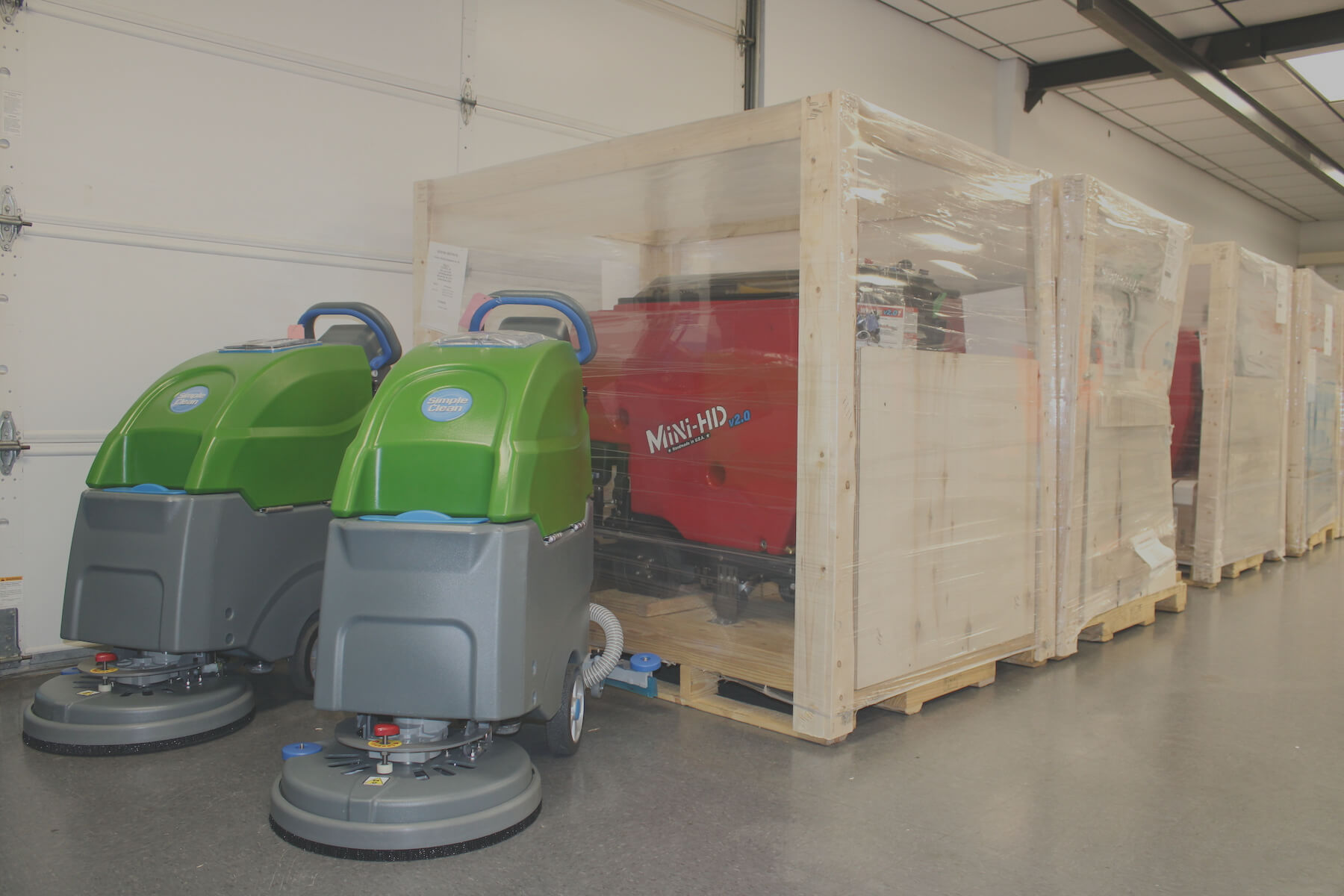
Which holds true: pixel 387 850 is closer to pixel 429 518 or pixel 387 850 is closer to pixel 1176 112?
pixel 429 518

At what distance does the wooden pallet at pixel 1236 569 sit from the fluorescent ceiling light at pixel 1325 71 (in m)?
4.02

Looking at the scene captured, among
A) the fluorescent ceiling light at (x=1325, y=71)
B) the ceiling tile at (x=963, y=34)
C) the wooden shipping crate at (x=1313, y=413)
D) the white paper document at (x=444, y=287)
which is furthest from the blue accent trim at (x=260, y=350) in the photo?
the fluorescent ceiling light at (x=1325, y=71)

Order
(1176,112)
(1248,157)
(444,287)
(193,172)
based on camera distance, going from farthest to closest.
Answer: (1248,157), (1176,112), (444,287), (193,172)

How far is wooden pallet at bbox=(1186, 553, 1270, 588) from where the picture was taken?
498cm

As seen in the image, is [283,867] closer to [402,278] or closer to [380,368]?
[380,368]

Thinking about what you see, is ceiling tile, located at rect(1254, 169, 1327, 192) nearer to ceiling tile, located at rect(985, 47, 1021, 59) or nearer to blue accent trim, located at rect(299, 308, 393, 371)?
ceiling tile, located at rect(985, 47, 1021, 59)

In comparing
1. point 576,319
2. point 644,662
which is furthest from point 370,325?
point 644,662

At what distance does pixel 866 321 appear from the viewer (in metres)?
2.53

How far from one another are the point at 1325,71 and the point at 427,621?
845 centimetres

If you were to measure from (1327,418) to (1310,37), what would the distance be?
8.38 feet

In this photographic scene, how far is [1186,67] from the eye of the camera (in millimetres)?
6309

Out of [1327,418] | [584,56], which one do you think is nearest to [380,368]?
[584,56]

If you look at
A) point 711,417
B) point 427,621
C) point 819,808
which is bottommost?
point 819,808

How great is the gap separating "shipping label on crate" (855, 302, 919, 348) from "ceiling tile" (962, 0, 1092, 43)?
462 centimetres
